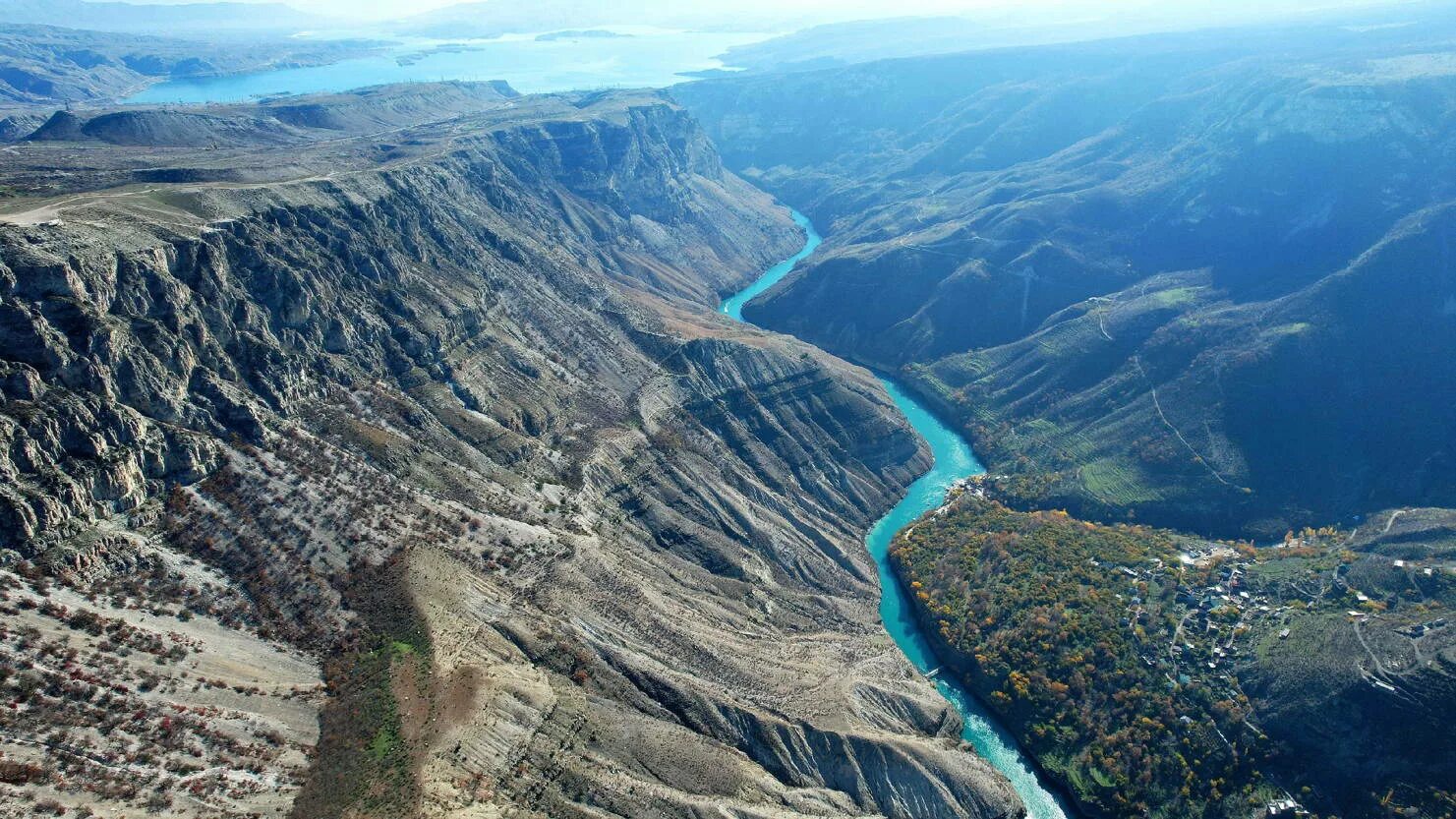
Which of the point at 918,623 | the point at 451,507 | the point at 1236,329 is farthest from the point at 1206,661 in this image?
→ the point at 451,507

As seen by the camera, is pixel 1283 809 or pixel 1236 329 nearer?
pixel 1283 809

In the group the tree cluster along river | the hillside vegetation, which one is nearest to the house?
the hillside vegetation

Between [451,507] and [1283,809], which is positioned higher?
[451,507]

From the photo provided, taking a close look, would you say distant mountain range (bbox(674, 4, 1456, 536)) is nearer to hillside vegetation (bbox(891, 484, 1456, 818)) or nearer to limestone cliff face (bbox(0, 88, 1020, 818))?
hillside vegetation (bbox(891, 484, 1456, 818))

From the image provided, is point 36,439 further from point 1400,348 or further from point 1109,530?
point 1400,348

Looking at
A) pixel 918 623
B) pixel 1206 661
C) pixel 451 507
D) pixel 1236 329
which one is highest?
pixel 451 507

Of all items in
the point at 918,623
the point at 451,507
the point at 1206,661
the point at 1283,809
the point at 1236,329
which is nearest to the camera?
the point at 1283,809

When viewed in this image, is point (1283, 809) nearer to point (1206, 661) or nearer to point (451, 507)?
point (1206, 661)
